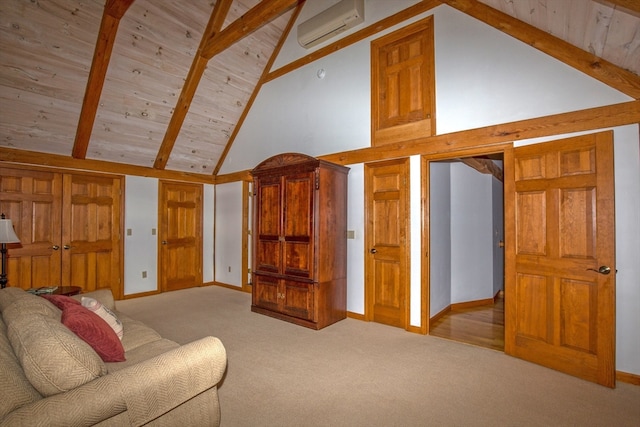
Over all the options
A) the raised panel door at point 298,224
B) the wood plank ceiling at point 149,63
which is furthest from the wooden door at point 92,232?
the raised panel door at point 298,224

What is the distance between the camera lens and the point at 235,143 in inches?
245

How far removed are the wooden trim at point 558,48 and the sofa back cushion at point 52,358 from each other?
13.1 ft

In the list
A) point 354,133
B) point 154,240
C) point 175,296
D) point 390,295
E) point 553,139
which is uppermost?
point 354,133

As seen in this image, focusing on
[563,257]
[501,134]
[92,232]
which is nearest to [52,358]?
[563,257]

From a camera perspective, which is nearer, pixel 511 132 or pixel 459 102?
pixel 511 132

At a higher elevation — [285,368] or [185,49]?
[185,49]

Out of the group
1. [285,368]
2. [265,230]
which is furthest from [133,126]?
[285,368]

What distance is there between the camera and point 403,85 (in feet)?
12.7

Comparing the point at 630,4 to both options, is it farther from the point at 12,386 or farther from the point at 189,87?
the point at 189,87

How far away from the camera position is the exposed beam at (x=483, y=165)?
4.52 meters

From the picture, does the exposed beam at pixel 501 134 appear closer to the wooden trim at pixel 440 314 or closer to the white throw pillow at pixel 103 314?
the wooden trim at pixel 440 314

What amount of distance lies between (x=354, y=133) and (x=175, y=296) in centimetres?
413

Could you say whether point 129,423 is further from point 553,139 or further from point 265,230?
point 553,139

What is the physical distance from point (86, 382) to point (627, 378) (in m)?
3.72
